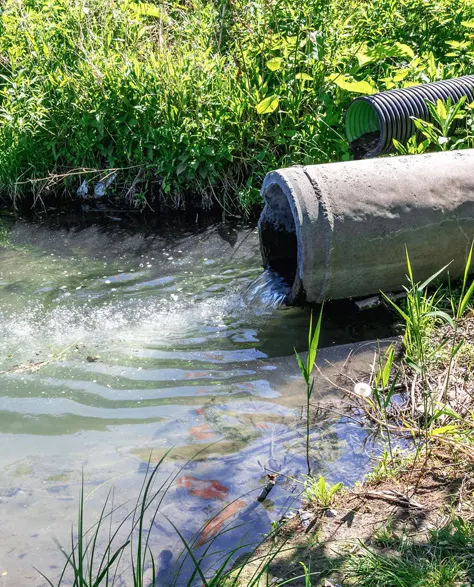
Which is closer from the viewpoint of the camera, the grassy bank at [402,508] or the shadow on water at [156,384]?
the grassy bank at [402,508]

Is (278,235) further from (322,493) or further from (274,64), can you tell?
(322,493)

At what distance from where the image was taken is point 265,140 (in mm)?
6691

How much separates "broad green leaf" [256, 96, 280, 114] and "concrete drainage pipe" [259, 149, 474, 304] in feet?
5.75

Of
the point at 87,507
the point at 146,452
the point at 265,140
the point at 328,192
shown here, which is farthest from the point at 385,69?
the point at 87,507

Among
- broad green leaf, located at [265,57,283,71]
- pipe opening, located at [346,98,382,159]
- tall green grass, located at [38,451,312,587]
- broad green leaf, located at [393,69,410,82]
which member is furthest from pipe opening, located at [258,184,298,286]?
tall green grass, located at [38,451,312,587]

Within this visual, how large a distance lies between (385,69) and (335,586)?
5595mm

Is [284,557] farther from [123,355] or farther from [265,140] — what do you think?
[265,140]

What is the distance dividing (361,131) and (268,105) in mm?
849

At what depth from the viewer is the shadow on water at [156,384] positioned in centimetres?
333

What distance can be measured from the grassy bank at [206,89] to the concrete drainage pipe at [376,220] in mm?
1744

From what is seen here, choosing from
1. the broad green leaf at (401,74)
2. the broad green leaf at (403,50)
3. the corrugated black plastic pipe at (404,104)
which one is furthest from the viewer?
the broad green leaf at (403,50)

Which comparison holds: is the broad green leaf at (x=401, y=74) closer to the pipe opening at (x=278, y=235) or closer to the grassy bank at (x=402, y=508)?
the pipe opening at (x=278, y=235)

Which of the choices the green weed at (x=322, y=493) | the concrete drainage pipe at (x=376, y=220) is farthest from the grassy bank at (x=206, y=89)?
the green weed at (x=322, y=493)

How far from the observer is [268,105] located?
6441 mm
